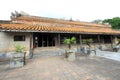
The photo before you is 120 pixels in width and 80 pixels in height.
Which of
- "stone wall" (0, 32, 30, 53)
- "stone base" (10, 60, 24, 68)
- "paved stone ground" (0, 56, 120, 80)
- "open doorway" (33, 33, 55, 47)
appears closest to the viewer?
"paved stone ground" (0, 56, 120, 80)

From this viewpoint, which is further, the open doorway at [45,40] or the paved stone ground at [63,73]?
the open doorway at [45,40]

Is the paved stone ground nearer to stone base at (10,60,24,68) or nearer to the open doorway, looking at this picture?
stone base at (10,60,24,68)

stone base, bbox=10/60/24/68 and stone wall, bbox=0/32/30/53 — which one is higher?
stone wall, bbox=0/32/30/53

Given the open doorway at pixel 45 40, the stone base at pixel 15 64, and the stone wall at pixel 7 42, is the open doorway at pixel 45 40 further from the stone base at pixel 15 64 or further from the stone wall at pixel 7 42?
the stone base at pixel 15 64

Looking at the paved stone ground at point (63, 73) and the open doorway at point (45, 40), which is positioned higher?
the open doorway at point (45, 40)

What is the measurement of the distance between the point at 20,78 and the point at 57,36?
8.24 meters

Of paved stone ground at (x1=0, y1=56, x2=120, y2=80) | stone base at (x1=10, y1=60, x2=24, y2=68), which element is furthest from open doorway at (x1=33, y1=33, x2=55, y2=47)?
paved stone ground at (x1=0, y1=56, x2=120, y2=80)

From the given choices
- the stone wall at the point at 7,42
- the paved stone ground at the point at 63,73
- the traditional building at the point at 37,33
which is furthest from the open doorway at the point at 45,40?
the paved stone ground at the point at 63,73

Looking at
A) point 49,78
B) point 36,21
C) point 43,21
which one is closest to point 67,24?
point 43,21

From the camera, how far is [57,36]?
487 inches

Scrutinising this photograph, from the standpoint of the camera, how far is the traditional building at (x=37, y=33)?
9664 millimetres

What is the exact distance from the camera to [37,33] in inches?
485

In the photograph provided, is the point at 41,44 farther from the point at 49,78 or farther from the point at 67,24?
the point at 49,78

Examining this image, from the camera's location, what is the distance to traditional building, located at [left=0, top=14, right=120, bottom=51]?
9664 millimetres
